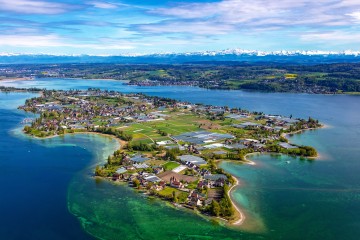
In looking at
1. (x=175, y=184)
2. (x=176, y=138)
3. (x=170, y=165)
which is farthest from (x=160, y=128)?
(x=175, y=184)

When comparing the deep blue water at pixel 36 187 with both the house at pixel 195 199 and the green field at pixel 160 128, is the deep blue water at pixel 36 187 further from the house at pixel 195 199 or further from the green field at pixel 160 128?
the green field at pixel 160 128

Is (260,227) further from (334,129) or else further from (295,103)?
(295,103)

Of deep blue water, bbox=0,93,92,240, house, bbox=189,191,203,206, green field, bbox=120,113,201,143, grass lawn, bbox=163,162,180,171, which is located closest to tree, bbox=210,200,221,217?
house, bbox=189,191,203,206

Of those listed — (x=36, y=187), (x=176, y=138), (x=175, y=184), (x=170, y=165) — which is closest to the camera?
(x=175, y=184)

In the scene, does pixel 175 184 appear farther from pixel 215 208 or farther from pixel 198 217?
pixel 215 208

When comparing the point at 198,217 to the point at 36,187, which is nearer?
the point at 198,217

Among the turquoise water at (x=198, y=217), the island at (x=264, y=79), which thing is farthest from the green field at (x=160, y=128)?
the island at (x=264, y=79)
